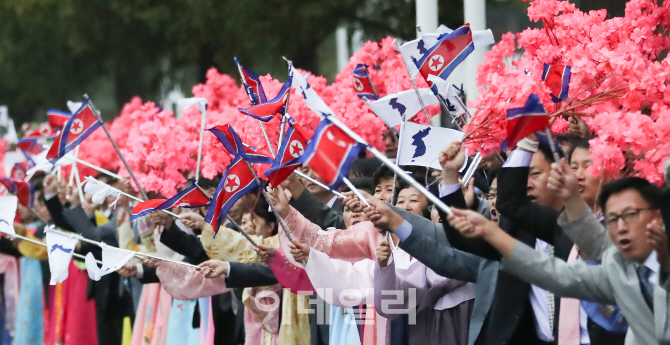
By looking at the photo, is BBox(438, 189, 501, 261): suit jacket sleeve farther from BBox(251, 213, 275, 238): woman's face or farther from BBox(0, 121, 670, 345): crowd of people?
BBox(251, 213, 275, 238): woman's face

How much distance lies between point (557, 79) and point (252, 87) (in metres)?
1.92

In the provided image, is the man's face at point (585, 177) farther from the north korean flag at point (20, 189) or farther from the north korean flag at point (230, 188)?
the north korean flag at point (20, 189)

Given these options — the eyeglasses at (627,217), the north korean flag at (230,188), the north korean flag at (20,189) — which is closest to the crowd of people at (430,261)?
the eyeglasses at (627,217)

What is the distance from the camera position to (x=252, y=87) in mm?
5762

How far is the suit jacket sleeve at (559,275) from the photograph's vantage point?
332cm

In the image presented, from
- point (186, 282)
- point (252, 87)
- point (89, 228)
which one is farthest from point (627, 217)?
point (89, 228)

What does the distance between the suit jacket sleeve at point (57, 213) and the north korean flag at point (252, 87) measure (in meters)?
3.02

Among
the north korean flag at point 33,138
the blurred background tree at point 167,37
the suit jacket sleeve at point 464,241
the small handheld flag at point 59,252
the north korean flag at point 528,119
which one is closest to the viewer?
the north korean flag at point 528,119

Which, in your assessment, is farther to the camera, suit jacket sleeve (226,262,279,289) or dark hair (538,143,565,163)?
suit jacket sleeve (226,262,279,289)

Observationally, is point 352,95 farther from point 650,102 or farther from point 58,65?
point 58,65

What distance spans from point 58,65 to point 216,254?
820 inches

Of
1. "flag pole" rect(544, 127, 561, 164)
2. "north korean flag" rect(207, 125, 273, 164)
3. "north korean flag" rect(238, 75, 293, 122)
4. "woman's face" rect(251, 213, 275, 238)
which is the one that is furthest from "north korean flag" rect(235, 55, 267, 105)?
"flag pole" rect(544, 127, 561, 164)

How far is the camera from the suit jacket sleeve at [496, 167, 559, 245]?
4098 mm

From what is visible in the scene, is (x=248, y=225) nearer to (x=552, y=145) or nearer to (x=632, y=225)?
(x=552, y=145)
